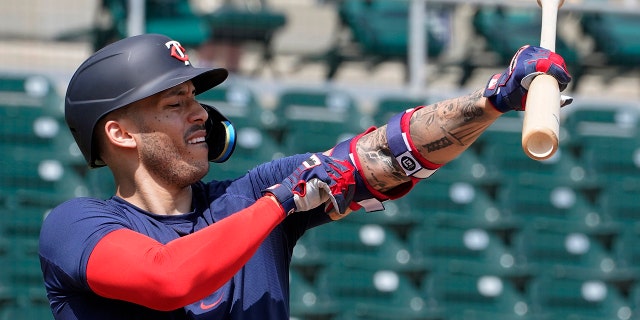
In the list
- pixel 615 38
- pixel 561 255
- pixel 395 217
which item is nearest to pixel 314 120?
pixel 395 217

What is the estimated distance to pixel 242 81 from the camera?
6.15m

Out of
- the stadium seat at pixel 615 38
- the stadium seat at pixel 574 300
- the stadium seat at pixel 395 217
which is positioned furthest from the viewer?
the stadium seat at pixel 615 38

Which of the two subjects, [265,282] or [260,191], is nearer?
[265,282]

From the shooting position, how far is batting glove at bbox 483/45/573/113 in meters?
2.11

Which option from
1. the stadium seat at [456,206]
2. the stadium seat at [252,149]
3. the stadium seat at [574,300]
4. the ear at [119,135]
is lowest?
the stadium seat at [574,300]

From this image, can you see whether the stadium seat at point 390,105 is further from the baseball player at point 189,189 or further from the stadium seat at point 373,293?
the baseball player at point 189,189

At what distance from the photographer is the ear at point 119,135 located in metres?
2.32

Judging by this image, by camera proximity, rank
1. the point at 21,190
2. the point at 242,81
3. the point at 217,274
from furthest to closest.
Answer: the point at 242,81 → the point at 21,190 → the point at 217,274

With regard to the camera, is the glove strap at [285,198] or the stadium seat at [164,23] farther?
the stadium seat at [164,23]

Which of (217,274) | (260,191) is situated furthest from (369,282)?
(217,274)

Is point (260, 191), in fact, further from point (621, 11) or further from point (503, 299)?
point (621, 11)

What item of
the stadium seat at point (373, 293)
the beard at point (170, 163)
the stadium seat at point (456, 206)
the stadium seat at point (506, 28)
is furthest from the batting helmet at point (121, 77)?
the stadium seat at point (506, 28)

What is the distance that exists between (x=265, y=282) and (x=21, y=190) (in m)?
3.49

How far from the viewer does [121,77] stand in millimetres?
2252
